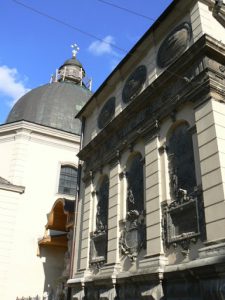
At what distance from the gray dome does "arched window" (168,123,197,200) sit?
1599cm

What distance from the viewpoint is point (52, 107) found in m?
27.0

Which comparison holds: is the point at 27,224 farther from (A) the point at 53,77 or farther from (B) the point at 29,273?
(A) the point at 53,77

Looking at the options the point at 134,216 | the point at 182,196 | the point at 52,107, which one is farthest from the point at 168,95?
the point at 52,107

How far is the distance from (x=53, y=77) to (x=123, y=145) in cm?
2752

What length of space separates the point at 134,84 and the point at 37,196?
11928 mm

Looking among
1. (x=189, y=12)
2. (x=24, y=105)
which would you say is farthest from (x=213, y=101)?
(x=24, y=105)

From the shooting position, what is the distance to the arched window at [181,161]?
9453 millimetres

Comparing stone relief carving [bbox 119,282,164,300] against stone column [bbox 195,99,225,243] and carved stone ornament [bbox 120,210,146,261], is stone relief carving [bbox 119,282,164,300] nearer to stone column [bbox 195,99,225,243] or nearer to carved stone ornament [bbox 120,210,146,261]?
carved stone ornament [bbox 120,210,146,261]

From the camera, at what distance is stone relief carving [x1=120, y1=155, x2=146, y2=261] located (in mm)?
10930

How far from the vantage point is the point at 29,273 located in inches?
790

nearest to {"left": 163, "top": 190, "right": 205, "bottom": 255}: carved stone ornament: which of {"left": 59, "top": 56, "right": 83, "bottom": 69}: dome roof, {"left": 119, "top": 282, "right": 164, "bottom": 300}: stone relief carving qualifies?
{"left": 119, "top": 282, "right": 164, "bottom": 300}: stone relief carving

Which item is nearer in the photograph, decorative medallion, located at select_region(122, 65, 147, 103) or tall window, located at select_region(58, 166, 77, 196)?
decorative medallion, located at select_region(122, 65, 147, 103)

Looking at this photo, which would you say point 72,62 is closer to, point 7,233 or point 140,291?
point 7,233

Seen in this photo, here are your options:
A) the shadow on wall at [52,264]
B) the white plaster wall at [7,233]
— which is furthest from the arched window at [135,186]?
the shadow on wall at [52,264]
